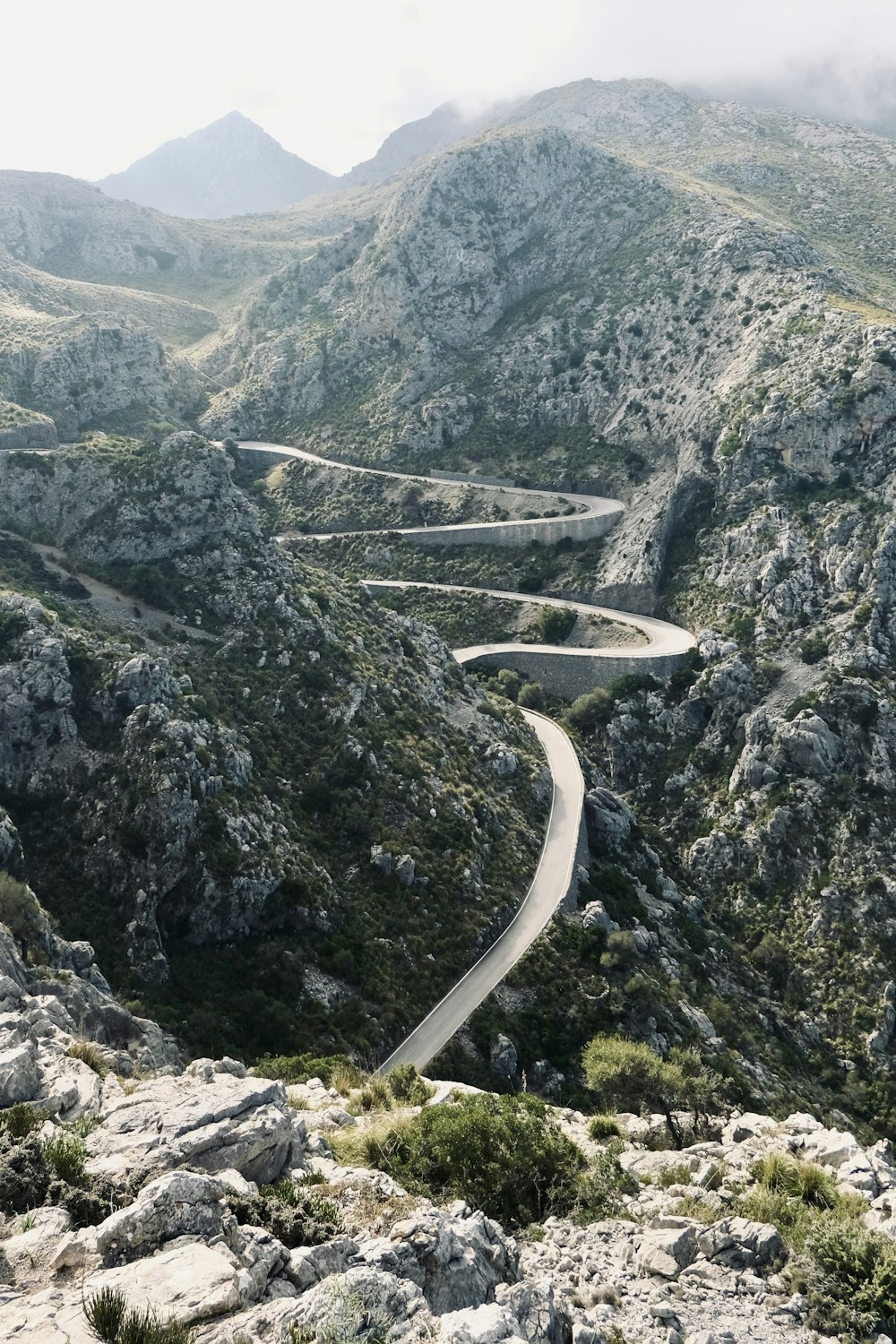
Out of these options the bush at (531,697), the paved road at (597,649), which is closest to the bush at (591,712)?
the bush at (531,697)

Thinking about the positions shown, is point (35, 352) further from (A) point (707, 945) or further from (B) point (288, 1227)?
(B) point (288, 1227)

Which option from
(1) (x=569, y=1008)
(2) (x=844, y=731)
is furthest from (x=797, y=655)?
(1) (x=569, y=1008)

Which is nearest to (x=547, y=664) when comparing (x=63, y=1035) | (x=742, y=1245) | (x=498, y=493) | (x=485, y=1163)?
(x=498, y=493)

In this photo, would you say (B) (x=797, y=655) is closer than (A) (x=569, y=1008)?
No

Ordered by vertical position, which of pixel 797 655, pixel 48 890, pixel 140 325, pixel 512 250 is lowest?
pixel 48 890

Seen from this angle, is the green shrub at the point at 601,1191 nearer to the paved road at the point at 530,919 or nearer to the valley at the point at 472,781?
the valley at the point at 472,781
